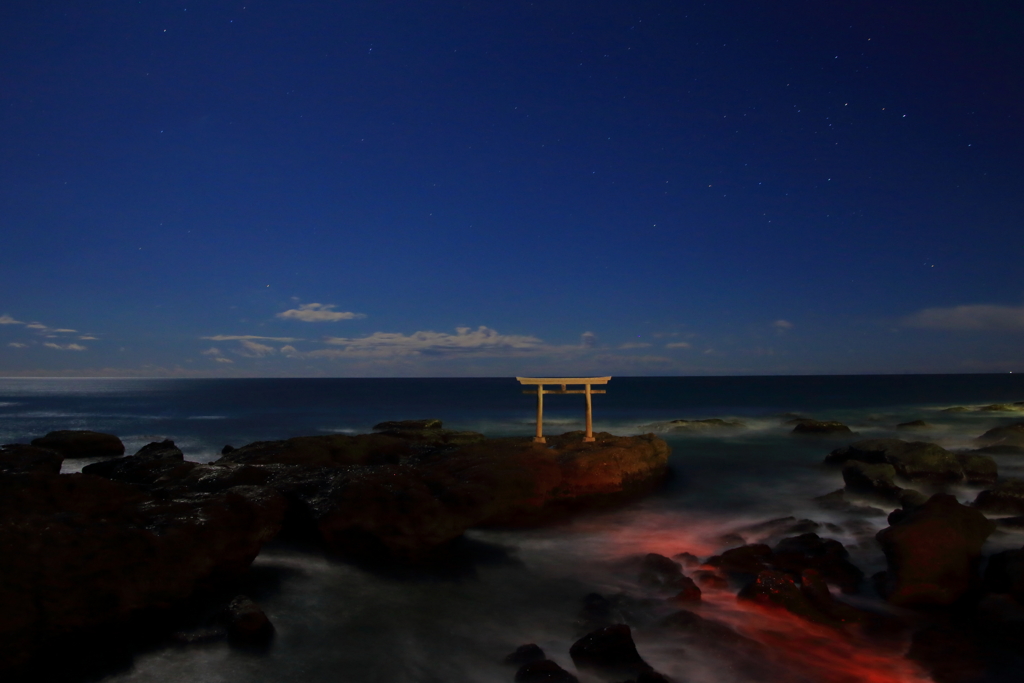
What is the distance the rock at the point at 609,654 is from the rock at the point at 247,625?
13.3ft

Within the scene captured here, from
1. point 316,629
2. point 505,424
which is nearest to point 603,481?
point 316,629

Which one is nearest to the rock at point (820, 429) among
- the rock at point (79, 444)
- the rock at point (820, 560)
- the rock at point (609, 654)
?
the rock at point (820, 560)

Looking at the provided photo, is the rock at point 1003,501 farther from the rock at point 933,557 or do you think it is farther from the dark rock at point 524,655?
the dark rock at point 524,655

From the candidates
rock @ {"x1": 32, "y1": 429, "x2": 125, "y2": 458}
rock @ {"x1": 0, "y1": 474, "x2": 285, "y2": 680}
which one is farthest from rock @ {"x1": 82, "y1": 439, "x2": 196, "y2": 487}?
rock @ {"x1": 32, "y1": 429, "x2": 125, "y2": 458}

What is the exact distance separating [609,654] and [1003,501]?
1129cm

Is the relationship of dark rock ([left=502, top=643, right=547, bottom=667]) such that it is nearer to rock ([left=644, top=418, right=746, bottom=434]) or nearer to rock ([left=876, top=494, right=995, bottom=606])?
rock ([left=876, top=494, right=995, bottom=606])

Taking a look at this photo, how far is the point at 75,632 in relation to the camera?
668cm

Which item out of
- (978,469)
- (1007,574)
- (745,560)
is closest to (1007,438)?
(978,469)

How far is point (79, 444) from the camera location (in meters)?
22.4

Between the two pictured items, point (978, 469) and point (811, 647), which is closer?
point (811, 647)

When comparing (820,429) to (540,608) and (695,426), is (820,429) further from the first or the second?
(540,608)

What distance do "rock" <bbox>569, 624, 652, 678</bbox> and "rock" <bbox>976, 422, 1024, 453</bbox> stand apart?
24928mm

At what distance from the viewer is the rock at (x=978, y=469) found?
15898 millimetres

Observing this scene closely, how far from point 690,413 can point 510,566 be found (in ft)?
148
